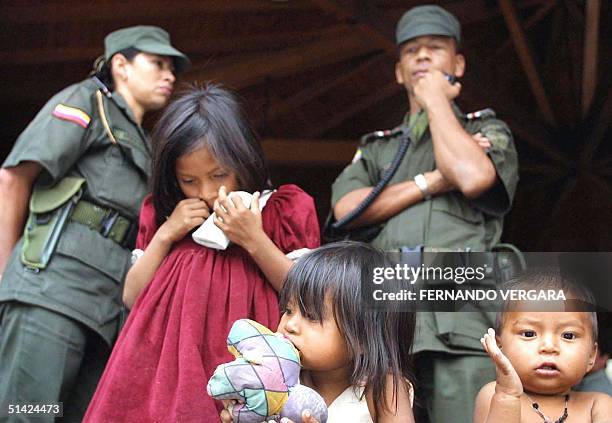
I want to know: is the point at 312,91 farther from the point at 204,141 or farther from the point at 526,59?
the point at 204,141

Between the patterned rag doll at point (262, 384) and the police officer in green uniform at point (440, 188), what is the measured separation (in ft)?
2.91

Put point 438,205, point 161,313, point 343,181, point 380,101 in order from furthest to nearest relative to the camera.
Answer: point 380,101
point 343,181
point 438,205
point 161,313

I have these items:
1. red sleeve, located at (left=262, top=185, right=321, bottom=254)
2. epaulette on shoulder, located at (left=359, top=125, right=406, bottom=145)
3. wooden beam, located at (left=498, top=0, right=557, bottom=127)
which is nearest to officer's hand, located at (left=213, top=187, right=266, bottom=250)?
red sleeve, located at (left=262, top=185, right=321, bottom=254)

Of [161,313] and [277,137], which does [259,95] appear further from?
[161,313]

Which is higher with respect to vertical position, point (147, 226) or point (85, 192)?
point (85, 192)

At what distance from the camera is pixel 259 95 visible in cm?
544

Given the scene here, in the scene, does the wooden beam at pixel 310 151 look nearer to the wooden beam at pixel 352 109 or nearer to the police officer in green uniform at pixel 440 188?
the wooden beam at pixel 352 109

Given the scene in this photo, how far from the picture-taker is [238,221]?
295 cm

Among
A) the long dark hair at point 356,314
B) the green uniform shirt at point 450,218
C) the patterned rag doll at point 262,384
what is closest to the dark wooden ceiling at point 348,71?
the green uniform shirt at point 450,218

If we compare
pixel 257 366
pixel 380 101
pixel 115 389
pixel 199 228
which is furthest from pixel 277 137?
pixel 257 366

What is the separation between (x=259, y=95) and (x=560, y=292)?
2938mm

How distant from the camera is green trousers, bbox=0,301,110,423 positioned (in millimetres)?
3328

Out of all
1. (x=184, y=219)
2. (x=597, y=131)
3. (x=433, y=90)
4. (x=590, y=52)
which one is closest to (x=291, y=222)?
(x=184, y=219)

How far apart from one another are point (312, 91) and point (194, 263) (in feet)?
8.50
